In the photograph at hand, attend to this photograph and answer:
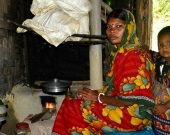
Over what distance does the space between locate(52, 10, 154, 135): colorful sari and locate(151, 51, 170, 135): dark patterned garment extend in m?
0.11

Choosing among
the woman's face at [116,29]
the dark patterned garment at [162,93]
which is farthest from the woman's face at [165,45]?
the woman's face at [116,29]

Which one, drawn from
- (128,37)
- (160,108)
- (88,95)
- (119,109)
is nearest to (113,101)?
(119,109)

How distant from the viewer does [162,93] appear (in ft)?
6.51

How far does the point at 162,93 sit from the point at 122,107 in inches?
Result: 16.3

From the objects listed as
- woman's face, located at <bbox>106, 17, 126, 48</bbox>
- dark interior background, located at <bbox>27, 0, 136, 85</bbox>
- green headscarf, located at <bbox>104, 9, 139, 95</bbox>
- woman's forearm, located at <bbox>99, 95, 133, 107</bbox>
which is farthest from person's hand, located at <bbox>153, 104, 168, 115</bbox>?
dark interior background, located at <bbox>27, 0, 136, 85</bbox>

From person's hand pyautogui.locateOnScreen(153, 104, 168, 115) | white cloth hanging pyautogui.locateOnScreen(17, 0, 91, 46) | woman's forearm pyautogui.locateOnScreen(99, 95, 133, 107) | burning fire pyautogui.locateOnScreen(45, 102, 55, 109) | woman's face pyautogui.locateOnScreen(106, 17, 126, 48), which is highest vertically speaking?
white cloth hanging pyautogui.locateOnScreen(17, 0, 91, 46)

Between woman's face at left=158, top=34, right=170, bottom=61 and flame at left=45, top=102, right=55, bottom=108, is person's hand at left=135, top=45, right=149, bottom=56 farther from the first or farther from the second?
flame at left=45, top=102, right=55, bottom=108

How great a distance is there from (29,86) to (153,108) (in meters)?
2.37

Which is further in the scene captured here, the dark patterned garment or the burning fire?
the burning fire

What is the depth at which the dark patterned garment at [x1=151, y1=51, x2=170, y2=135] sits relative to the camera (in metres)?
1.93

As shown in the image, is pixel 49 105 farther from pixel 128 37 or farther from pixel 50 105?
pixel 128 37

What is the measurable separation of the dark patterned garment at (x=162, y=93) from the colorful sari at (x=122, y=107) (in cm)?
11

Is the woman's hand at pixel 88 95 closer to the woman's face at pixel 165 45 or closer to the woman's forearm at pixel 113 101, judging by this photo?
the woman's forearm at pixel 113 101

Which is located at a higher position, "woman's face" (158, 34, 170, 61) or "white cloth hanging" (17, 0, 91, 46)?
"white cloth hanging" (17, 0, 91, 46)
